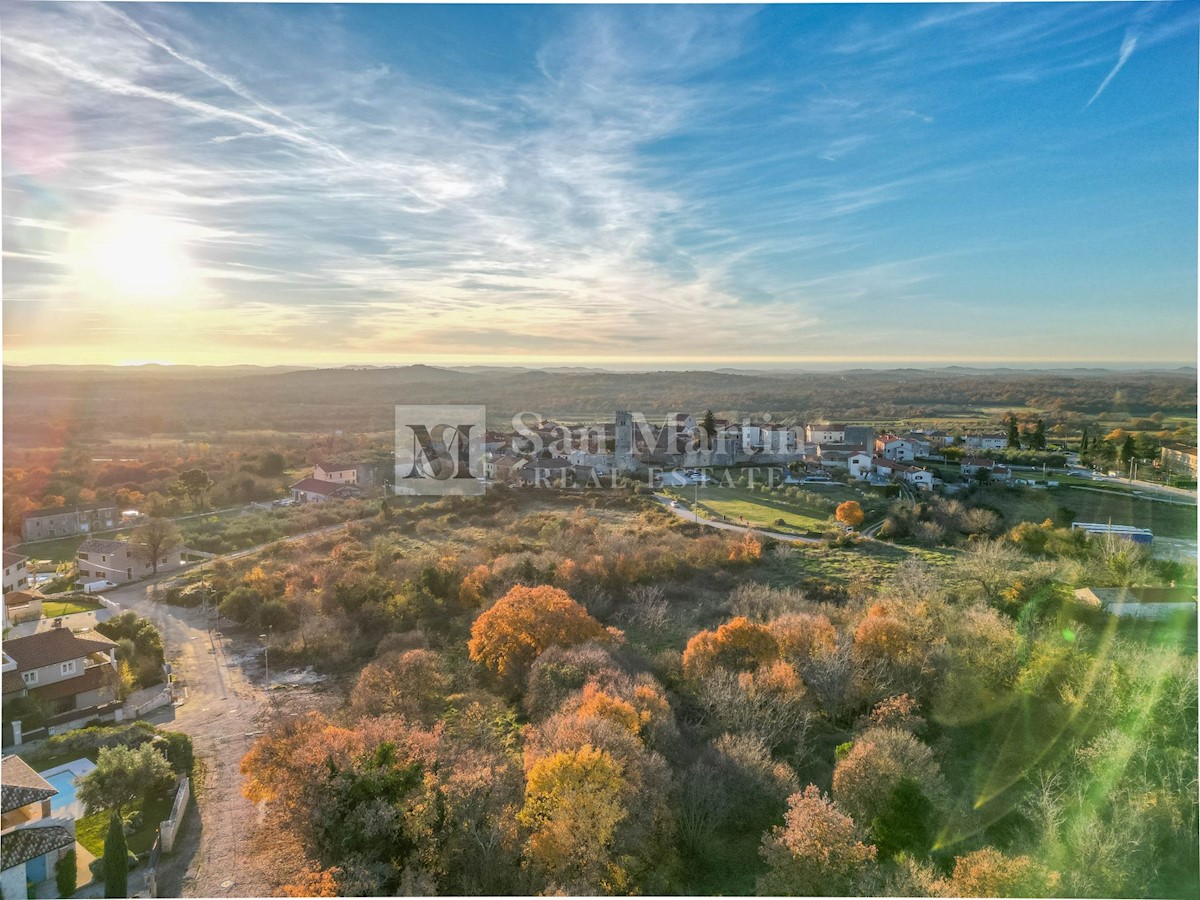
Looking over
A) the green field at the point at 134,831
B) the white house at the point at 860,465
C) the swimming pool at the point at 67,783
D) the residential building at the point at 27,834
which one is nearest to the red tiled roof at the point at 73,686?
the swimming pool at the point at 67,783

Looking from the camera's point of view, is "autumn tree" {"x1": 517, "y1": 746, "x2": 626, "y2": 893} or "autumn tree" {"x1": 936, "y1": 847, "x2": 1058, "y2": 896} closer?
"autumn tree" {"x1": 936, "y1": 847, "x2": 1058, "y2": 896}

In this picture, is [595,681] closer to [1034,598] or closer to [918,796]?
[918,796]

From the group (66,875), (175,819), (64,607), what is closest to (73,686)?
(175,819)

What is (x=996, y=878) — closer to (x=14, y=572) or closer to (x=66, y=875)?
(x=66, y=875)

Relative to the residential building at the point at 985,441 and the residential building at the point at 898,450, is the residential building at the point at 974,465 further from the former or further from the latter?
the residential building at the point at 898,450

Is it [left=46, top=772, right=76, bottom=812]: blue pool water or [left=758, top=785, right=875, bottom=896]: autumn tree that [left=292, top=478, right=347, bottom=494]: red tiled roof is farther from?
[left=758, top=785, right=875, bottom=896]: autumn tree

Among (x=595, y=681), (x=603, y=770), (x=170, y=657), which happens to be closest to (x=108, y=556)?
(x=170, y=657)

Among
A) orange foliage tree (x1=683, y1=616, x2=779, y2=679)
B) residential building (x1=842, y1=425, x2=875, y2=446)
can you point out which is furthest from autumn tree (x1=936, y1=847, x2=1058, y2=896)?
residential building (x1=842, y1=425, x2=875, y2=446)

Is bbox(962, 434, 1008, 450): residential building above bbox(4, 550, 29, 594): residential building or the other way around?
above
